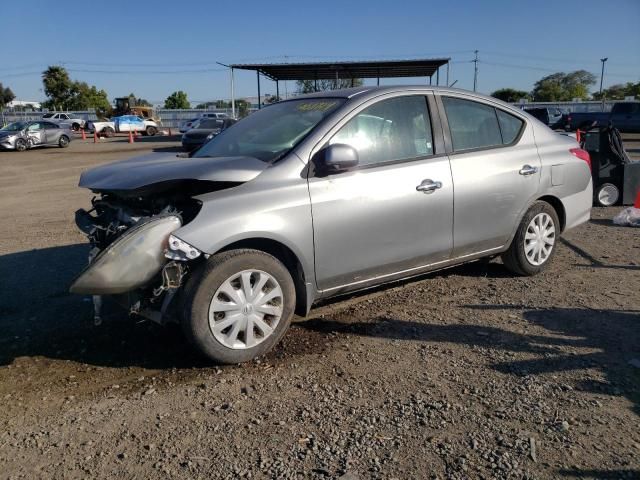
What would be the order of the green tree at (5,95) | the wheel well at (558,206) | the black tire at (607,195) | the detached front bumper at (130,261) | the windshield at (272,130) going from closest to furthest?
1. the detached front bumper at (130,261)
2. the windshield at (272,130)
3. the wheel well at (558,206)
4. the black tire at (607,195)
5. the green tree at (5,95)

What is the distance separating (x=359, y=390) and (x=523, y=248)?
265cm

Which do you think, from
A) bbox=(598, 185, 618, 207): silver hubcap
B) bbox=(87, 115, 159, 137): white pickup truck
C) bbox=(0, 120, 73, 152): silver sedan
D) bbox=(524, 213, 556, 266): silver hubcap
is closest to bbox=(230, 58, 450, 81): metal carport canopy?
bbox=(0, 120, 73, 152): silver sedan

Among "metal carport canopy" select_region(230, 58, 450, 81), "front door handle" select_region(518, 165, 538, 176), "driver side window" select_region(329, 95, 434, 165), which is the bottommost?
"front door handle" select_region(518, 165, 538, 176)

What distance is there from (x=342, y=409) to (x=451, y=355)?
102 cm

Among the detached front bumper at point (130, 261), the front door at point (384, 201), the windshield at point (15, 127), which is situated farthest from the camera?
the windshield at point (15, 127)

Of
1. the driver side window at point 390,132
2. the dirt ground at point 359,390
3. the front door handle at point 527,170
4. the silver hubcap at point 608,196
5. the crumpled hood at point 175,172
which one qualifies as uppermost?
the driver side window at point 390,132

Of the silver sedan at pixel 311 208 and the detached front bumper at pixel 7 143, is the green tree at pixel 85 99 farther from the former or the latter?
the silver sedan at pixel 311 208

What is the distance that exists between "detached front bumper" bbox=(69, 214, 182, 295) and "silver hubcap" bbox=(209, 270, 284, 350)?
45 centimetres

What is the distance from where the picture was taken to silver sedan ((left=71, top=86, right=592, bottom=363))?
3457 millimetres

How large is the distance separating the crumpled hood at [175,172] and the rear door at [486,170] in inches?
69.2

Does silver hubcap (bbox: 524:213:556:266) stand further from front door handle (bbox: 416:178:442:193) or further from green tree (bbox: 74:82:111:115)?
green tree (bbox: 74:82:111:115)

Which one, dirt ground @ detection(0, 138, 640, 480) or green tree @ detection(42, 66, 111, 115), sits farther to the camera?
green tree @ detection(42, 66, 111, 115)

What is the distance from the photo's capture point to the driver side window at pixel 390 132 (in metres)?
4.12

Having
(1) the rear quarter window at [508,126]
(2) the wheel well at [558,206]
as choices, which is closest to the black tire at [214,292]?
(1) the rear quarter window at [508,126]
